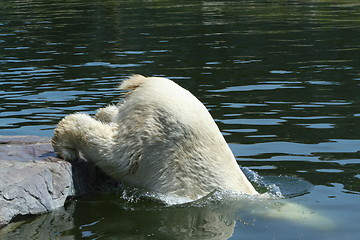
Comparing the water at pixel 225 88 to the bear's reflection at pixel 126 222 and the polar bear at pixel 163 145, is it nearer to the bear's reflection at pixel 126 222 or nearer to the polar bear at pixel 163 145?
the bear's reflection at pixel 126 222

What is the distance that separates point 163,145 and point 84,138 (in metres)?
0.70

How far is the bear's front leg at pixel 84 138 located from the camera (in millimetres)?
6238

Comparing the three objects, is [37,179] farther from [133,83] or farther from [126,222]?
[133,83]

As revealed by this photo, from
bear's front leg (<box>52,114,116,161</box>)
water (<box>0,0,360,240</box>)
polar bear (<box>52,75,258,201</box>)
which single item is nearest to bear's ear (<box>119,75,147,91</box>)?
polar bear (<box>52,75,258,201</box>)

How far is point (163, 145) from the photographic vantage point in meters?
6.14

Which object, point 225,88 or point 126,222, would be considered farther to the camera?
point 225,88

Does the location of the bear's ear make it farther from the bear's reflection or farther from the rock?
the bear's reflection

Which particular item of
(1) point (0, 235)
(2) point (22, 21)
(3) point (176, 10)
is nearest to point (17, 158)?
(1) point (0, 235)

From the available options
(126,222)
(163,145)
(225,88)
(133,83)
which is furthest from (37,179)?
(225,88)

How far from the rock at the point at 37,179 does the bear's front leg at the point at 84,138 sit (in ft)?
0.44

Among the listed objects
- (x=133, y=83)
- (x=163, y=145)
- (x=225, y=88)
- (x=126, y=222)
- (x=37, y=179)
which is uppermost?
(x=133, y=83)

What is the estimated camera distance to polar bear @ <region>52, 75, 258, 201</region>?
241 inches

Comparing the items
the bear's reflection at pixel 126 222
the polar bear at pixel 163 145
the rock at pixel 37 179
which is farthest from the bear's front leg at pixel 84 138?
the bear's reflection at pixel 126 222

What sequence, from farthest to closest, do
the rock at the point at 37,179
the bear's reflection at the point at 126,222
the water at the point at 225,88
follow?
the water at the point at 225,88 → the rock at the point at 37,179 → the bear's reflection at the point at 126,222
